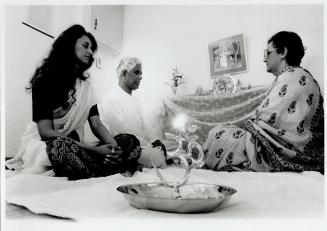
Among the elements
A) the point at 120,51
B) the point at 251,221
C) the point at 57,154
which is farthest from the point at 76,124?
the point at 251,221

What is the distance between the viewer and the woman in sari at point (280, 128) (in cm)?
158

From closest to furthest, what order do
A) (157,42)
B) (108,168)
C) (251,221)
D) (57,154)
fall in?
(251,221), (57,154), (108,168), (157,42)

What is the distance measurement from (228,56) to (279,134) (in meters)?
0.41

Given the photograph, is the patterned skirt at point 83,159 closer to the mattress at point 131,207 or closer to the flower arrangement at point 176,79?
the mattress at point 131,207

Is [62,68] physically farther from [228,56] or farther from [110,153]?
[228,56]

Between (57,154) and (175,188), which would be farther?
(57,154)

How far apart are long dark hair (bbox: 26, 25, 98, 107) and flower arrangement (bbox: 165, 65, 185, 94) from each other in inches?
13.7

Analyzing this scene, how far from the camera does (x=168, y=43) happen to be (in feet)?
5.22

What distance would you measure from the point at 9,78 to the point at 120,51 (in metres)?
0.45

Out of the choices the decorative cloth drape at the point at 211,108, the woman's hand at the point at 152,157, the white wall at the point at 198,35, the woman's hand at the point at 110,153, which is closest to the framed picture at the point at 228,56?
the white wall at the point at 198,35

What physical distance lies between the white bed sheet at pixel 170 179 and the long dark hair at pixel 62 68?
16.3 inches

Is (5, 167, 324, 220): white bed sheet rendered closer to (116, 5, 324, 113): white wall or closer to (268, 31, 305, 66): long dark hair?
(116, 5, 324, 113): white wall

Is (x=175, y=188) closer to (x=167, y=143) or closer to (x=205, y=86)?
(x=167, y=143)

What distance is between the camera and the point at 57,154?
1.37m
